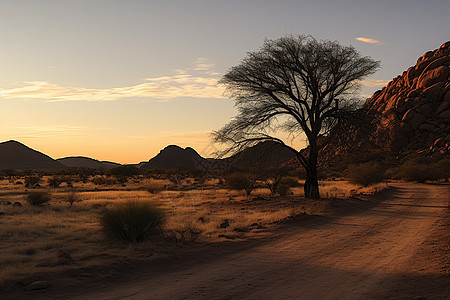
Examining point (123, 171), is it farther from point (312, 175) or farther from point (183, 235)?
point (183, 235)

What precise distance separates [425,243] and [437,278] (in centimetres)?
365

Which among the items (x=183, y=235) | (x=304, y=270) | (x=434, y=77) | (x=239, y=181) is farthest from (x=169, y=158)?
(x=304, y=270)

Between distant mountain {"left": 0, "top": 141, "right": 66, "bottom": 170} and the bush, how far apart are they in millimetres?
153658

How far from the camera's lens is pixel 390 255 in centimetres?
990

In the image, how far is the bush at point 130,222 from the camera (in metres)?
12.3

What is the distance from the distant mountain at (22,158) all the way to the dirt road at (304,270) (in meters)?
157

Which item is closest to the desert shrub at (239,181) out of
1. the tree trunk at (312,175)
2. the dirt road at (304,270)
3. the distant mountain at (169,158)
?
the tree trunk at (312,175)

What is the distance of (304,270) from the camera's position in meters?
8.58

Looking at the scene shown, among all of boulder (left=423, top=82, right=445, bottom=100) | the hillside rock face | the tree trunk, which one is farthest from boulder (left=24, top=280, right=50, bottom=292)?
boulder (left=423, top=82, right=445, bottom=100)

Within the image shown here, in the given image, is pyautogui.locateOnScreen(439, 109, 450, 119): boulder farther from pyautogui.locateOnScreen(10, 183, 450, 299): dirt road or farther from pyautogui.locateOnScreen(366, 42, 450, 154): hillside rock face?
pyautogui.locateOnScreen(10, 183, 450, 299): dirt road

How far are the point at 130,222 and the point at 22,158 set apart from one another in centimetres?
16562

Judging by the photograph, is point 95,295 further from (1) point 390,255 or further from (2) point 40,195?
(2) point 40,195

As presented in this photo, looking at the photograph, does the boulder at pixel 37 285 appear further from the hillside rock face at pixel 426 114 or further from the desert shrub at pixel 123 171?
the desert shrub at pixel 123 171

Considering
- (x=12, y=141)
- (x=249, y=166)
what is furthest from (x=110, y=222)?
(x=12, y=141)
